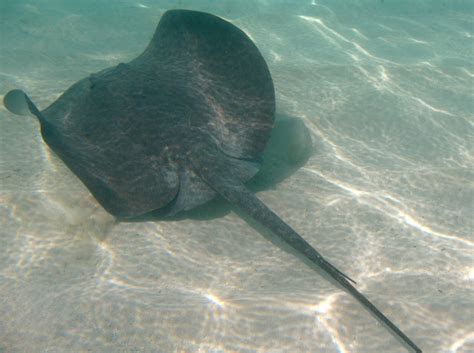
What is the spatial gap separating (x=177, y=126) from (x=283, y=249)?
6.66 ft

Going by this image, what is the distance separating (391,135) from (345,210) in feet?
8.79

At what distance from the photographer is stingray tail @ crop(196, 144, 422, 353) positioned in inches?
119

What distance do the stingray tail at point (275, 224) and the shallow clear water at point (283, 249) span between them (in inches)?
7.8

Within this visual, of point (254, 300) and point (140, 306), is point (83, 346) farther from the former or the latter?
point (254, 300)

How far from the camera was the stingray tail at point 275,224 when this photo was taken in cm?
302

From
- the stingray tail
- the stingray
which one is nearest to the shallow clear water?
the stingray tail

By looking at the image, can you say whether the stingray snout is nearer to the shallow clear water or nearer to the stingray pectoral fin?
the stingray pectoral fin

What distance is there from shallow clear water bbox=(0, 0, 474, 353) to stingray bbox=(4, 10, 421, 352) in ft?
1.43

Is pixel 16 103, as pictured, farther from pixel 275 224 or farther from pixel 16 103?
pixel 275 224

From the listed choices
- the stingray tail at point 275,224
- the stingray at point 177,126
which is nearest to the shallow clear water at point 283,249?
the stingray tail at point 275,224

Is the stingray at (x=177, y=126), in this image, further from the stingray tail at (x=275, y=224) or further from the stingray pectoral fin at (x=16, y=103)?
the stingray pectoral fin at (x=16, y=103)

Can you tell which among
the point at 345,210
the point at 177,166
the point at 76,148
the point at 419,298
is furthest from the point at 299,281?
the point at 76,148

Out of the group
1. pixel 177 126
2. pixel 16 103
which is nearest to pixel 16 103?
pixel 16 103

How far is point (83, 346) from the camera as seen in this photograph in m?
2.85
